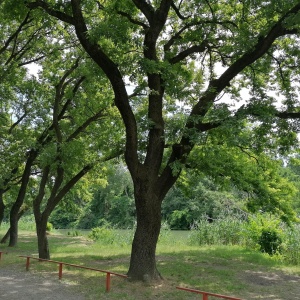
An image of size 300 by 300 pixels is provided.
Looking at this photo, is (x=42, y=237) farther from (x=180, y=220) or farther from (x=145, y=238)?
(x=180, y=220)

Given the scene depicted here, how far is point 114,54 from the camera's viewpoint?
10297 mm

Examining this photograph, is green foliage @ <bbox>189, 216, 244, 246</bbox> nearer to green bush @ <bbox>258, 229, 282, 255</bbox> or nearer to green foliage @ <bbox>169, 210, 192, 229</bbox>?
green bush @ <bbox>258, 229, 282, 255</bbox>

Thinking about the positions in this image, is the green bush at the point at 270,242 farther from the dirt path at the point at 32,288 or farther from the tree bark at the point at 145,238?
the dirt path at the point at 32,288

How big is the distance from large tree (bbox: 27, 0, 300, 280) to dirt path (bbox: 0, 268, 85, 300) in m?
1.73

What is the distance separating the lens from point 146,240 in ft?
31.6

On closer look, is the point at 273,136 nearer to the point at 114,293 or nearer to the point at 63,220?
the point at 114,293

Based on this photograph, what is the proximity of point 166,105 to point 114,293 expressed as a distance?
26.7 ft

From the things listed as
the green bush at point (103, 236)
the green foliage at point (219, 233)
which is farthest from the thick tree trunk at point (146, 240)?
the green bush at point (103, 236)

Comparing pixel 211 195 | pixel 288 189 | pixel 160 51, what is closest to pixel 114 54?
pixel 160 51

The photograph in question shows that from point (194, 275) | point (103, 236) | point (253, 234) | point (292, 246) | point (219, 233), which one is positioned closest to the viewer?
point (194, 275)

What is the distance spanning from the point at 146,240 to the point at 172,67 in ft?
13.9

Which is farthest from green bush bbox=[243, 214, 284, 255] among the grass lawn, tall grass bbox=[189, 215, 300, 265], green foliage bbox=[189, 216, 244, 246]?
green foliage bbox=[189, 216, 244, 246]

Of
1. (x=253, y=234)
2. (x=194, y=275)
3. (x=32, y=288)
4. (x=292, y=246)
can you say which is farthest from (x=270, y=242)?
(x=32, y=288)

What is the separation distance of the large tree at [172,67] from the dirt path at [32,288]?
1730 mm
